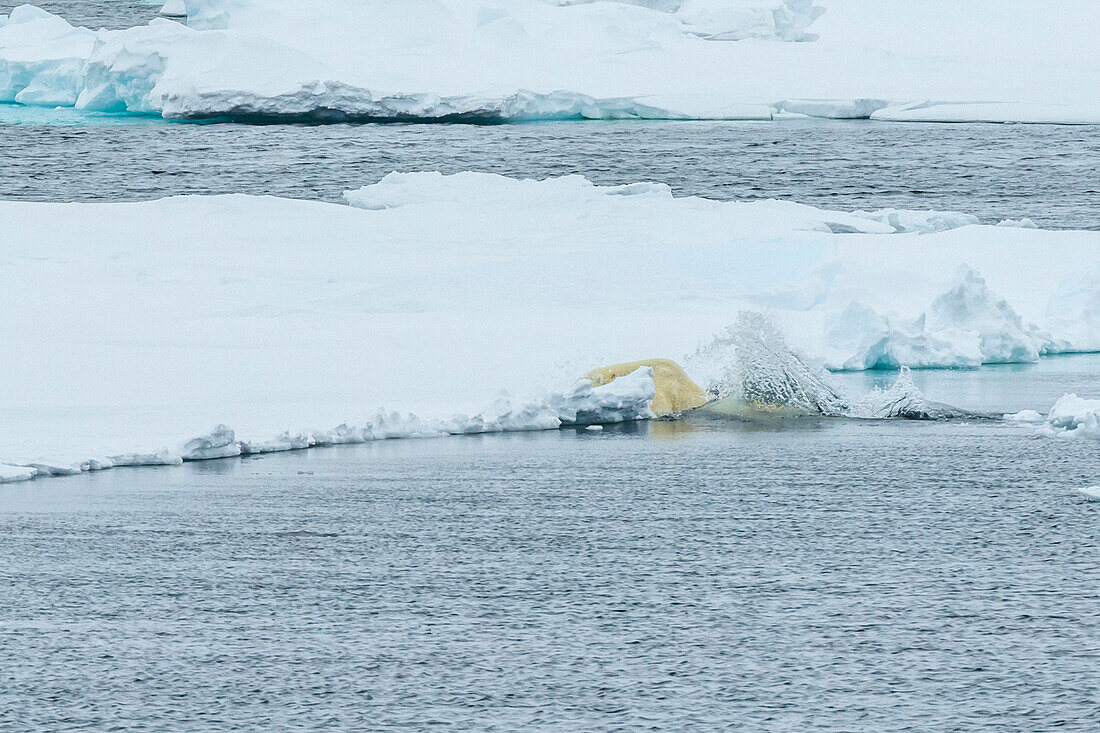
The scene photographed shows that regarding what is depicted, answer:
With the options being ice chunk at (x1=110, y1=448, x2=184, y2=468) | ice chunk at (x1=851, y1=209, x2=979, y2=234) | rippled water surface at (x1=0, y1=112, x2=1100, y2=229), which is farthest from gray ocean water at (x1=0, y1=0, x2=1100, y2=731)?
rippled water surface at (x1=0, y1=112, x2=1100, y2=229)

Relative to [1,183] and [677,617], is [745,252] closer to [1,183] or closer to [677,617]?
[677,617]

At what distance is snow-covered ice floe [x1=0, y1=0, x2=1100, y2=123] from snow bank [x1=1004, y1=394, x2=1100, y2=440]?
26758 mm

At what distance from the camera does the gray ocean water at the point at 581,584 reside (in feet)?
19.9

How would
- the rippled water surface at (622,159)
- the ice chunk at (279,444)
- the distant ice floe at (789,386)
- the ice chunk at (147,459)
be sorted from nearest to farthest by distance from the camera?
the ice chunk at (147,459), the ice chunk at (279,444), the distant ice floe at (789,386), the rippled water surface at (622,159)

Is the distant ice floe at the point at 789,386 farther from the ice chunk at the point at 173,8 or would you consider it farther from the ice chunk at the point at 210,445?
the ice chunk at the point at 173,8

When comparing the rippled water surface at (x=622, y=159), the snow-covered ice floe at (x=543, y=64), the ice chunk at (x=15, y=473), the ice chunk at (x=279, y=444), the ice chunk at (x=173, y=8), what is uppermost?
the ice chunk at (x=173, y=8)

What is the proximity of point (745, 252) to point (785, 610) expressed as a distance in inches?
462

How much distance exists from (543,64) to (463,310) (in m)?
25.1

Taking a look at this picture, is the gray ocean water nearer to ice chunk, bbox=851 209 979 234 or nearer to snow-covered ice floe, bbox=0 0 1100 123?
ice chunk, bbox=851 209 979 234

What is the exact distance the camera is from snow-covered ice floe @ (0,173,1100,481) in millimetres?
12164

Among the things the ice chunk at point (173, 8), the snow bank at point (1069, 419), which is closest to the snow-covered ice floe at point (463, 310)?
the snow bank at point (1069, 419)

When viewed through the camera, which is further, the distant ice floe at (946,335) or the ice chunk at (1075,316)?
the ice chunk at (1075,316)

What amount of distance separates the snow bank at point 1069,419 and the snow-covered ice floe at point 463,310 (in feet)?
2.86

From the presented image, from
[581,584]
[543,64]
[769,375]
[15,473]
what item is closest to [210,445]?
[15,473]
